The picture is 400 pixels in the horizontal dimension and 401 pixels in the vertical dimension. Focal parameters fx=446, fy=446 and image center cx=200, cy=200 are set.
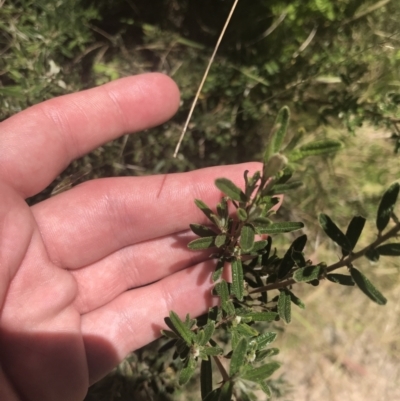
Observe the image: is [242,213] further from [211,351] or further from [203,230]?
[211,351]

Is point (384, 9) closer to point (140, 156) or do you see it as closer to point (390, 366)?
point (140, 156)

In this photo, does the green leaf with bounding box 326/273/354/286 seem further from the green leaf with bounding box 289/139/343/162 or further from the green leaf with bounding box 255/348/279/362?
the green leaf with bounding box 289/139/343/162

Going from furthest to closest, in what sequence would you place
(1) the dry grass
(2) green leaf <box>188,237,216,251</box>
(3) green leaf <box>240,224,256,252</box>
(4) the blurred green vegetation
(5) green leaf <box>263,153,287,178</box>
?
1. (1) the dry grass
2. (4) the blurred green vegetation
3. (2) green leaf <box>188,237,216,251</box>
4. (3) green leaf <box>240,224,256,252</box>
5. (5) green leaf <box>263,153,287,178</box>

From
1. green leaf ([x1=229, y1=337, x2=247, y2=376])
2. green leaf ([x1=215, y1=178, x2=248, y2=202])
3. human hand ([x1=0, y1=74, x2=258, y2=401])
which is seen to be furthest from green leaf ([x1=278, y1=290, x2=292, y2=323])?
human hand ([x1=0, y1=74, x2=258, y2=401])

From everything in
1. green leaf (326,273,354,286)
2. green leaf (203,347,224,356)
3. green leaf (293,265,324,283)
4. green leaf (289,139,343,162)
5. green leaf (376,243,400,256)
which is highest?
green leaf (289,139,343,162)

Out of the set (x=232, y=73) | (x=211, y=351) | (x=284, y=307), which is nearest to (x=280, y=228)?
(x=284, y=307)

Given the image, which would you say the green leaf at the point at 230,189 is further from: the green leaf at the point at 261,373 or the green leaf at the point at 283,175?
the green leaf at the point at 261,373
